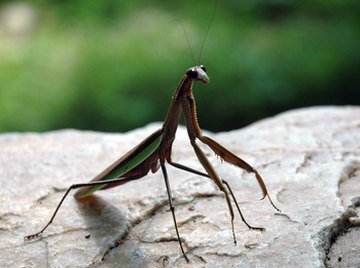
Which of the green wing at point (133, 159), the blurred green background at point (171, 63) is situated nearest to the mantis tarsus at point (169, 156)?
the green wing at point (133, 159)

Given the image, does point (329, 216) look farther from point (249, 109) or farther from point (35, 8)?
point (35, 8)

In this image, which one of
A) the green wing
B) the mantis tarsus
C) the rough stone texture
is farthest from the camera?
the green wing

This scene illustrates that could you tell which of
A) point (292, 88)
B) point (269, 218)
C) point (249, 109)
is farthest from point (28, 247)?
point (292, 88)

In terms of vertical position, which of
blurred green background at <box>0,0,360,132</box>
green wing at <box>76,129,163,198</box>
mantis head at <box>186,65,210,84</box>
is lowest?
blurred green background at <box>0,0,360,132</box>

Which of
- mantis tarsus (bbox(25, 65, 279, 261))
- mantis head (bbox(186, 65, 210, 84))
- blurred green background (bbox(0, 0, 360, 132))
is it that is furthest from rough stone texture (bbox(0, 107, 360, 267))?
blurred green background (bbox(0, 0, 360, 132))

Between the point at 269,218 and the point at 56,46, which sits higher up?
the point at 269,218

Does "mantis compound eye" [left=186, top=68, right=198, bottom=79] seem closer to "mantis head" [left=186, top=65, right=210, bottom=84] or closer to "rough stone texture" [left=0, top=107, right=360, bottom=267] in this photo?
"mantis head" [left=186, top=65, right=210, bottom=84]

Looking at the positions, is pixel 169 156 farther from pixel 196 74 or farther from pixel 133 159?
pixel 196 74
